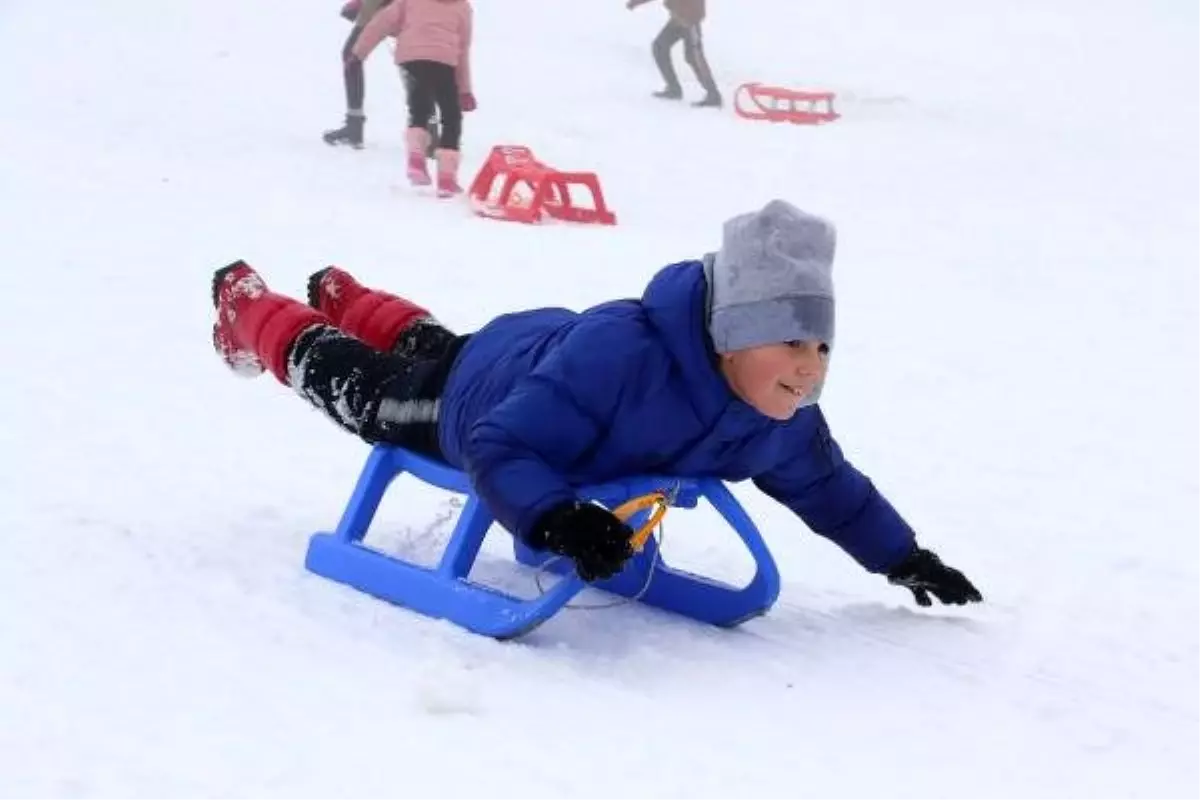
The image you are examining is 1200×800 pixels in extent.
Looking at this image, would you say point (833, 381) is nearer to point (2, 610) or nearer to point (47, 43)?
point (2, 610)

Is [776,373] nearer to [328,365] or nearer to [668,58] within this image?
[328,365]

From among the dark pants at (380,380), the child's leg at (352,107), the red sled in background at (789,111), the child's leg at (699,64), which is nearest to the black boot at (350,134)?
the child's leg at (352,107)

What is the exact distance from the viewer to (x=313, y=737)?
1934 millimetres

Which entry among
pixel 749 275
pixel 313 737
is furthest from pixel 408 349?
pixel 313 737

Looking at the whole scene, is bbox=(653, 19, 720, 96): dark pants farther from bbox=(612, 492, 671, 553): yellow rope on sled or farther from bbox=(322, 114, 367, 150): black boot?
bbox=(612, 492, 671, 553): yellow rope on sled

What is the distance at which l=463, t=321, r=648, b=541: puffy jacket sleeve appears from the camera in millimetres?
2383

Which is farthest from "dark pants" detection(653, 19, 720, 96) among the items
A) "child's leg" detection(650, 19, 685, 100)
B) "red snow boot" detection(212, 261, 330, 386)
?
"red snow boot" detection(212, 261, 330, 386)

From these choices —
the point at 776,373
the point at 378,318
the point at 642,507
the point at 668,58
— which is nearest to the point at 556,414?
the point at 642,507

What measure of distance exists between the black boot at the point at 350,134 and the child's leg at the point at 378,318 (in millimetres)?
5991

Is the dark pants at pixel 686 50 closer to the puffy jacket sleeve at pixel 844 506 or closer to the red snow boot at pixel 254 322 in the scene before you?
the red snow boot at pixel 254 322

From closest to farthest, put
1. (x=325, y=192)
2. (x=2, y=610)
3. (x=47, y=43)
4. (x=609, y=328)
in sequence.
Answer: (x=2, y=610) < (x=609, y=328) < (x=325, y=192) < (x=47, y=43)

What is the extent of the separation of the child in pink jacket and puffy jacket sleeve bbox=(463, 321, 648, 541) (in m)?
5.69

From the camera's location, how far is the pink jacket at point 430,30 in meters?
8.09

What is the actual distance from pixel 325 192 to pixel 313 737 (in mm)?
6131
